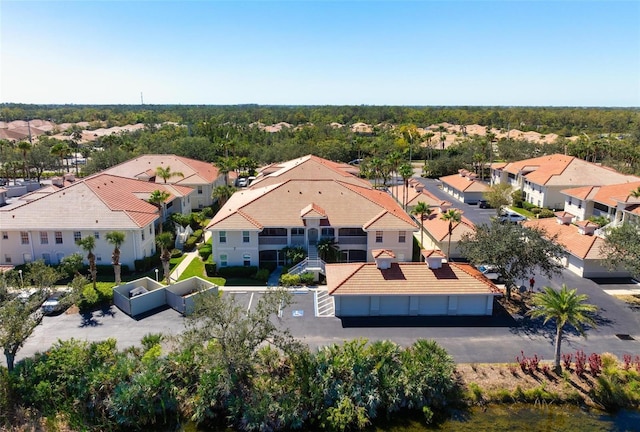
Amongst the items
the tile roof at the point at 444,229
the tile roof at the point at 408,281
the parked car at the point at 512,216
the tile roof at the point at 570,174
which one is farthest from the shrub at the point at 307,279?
the tile roof at the point at 570,174

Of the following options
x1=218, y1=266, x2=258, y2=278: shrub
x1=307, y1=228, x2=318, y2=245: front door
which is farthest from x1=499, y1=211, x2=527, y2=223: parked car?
x1=218, y1=266, x2=258, y2=278: shrub

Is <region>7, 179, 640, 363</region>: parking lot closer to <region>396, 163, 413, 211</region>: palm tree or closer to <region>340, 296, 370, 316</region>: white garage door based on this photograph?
<region>340, 296, 370, 316</region>: white garage door

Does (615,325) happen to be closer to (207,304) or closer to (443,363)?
(443,363)

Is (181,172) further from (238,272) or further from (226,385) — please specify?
(226,385)

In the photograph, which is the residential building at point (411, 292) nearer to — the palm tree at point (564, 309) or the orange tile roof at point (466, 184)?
the palm tree at point (564, 309)

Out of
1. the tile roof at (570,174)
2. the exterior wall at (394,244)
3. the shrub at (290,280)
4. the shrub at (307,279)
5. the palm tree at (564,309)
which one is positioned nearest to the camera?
the palm tree at (564,309)

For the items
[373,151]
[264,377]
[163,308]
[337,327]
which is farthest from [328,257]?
[373,151]
